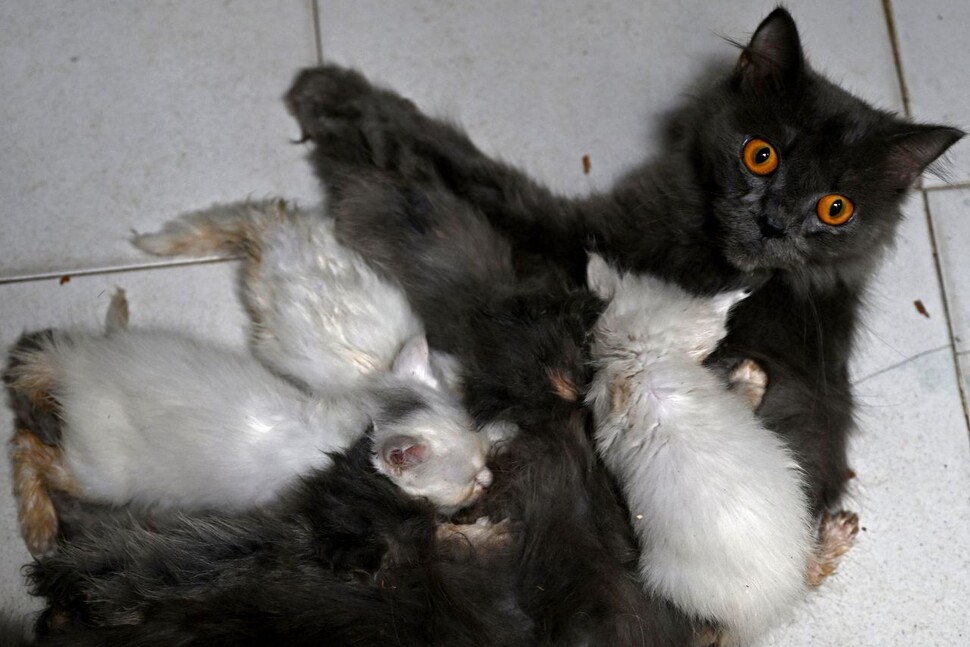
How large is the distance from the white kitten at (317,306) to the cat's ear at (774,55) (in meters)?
0.91

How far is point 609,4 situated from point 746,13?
371 mm

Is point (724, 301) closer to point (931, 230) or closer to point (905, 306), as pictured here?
point (905, 306)

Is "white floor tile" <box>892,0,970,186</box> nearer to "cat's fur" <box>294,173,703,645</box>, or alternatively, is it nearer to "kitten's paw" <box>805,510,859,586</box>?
"kitten's paw" <box>805,510,859,586</box>

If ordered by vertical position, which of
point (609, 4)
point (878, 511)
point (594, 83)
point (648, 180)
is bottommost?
point (878, 511)

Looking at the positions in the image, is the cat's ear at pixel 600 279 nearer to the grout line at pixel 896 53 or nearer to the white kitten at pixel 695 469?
the white kitten at pixel 695 469

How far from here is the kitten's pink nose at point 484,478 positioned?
1674 mm

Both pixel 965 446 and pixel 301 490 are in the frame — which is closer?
pixel 301 490

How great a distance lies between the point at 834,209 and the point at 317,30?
1.34m

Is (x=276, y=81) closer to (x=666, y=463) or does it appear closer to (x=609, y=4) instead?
(x=609, y=4)

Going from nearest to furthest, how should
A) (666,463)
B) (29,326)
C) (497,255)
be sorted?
1. (666,463)
2. (497,255)
3. (29,326)

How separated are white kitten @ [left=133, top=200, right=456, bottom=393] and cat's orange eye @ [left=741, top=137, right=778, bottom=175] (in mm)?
768

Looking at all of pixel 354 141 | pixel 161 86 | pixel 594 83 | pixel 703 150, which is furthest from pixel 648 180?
pixel 161 86

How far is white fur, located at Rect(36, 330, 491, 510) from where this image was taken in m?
1.69

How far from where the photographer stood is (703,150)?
1.92 m
